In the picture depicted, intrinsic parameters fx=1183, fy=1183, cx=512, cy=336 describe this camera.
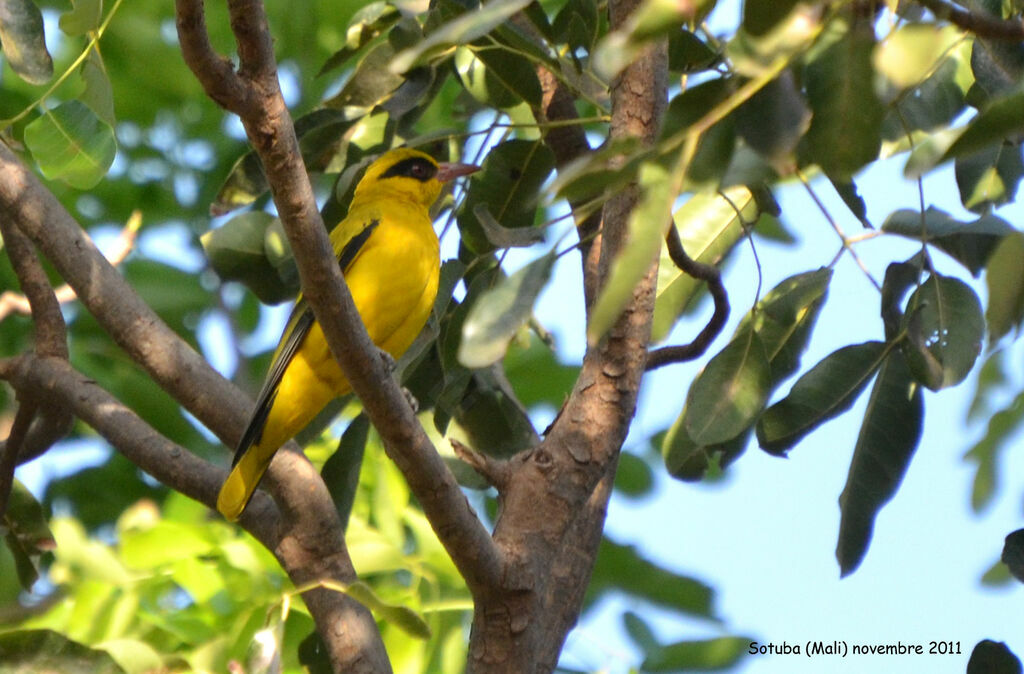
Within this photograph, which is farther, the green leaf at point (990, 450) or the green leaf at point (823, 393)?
the green leaf at point (823, 393)

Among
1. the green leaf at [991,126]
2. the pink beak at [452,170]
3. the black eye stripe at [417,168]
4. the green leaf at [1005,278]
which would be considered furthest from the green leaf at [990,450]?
the black eye stripe at [417,168]

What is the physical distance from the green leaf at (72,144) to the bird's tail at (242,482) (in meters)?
0.86

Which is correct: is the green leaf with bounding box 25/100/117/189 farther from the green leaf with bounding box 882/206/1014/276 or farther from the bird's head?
the bird's head

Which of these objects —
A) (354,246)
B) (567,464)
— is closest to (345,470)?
(567,464)

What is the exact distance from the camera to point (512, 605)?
2395 mm

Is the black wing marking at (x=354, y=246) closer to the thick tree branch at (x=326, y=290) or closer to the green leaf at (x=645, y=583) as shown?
the green leaf at (x=645, y=583)

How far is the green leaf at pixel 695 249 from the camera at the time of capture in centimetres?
274

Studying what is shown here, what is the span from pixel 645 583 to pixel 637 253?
321 cm

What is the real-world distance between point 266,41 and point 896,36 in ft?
3.42

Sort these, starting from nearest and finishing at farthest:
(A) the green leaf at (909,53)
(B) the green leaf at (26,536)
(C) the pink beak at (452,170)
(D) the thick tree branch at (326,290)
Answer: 1. (A) the green leaf at (909,53)
2. (D) the thick tree branch at (326,290)
3. (B) the green leaf at (26,536)
4. (C) the pink beak at (452,170)

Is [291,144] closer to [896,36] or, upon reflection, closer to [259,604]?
[896,36]

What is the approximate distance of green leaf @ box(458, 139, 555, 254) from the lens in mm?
3016

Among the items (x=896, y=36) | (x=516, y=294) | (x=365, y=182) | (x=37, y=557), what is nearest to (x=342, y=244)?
(x=365, y=182)

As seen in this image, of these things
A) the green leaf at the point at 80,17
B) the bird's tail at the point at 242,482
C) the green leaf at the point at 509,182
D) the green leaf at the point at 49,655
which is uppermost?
the green leaf at the point at 509,182
